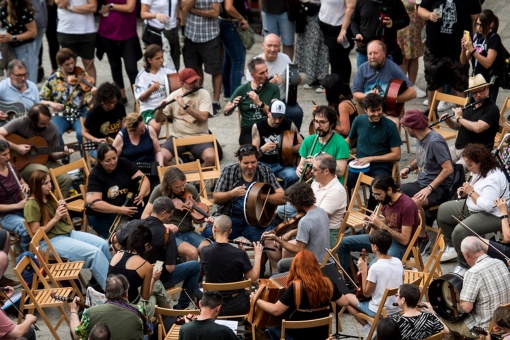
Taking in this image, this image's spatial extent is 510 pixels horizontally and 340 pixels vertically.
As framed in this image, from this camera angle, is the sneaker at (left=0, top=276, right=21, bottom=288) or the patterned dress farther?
the patterned dress

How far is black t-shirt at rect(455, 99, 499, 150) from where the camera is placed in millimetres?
10016

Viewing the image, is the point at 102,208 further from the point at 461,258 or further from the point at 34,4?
the point at 34,4

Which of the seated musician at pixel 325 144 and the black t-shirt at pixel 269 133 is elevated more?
the seated musician at pixel 325 144

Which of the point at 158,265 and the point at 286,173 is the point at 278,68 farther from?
the point at 158,265

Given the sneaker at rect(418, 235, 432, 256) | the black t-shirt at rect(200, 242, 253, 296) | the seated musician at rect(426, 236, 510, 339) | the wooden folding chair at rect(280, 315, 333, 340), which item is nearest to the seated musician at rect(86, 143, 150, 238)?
the black t-shirt at rect(200, 242, 253, 296)

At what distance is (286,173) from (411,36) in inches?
125

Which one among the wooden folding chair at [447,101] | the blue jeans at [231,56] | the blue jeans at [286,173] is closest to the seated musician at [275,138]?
the blue jeans at [286,173]

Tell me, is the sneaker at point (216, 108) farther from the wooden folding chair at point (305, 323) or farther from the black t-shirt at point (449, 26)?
the wooden folding chair at point (305, 323)

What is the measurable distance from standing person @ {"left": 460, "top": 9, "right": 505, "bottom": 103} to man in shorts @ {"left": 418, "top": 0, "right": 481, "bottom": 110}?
662 mm

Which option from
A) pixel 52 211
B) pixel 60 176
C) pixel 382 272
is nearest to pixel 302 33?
pixel 60 176

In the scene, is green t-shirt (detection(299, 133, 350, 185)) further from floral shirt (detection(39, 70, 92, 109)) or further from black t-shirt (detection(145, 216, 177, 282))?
floral shirt (detection(39, 70, 92, 109))

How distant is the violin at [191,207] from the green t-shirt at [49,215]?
1039 millimetres

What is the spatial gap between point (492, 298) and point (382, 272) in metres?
0.86

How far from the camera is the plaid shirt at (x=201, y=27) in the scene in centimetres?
1238
